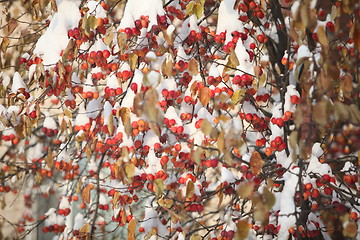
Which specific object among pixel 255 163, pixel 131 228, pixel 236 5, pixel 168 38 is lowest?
pixel 131 228

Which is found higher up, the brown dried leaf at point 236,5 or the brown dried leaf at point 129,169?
the brown dried leaf at point 236,5

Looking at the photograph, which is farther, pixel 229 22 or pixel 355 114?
pixel 229 22

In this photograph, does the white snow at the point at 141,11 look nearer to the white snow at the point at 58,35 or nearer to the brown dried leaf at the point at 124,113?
the white snow at the point at 58,35

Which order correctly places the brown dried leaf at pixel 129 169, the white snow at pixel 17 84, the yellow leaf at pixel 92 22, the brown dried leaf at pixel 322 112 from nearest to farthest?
the brown dried leaf at pixel 322 112, the brown dried leaf at pixel 129 169, the yellow leaf at pixel 92 22, the white snow at pixel 17 84

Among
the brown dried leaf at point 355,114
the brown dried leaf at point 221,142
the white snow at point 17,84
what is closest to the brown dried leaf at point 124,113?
the brown dried leaf at point 221,142

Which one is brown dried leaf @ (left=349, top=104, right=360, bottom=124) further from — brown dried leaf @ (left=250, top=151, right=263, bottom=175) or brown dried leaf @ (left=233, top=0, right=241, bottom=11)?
brown dried leaf @ (left=233, top=0, right=241, bottom=11)

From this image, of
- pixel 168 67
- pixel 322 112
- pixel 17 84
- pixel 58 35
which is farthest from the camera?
pixel 17 84

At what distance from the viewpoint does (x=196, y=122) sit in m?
2.21

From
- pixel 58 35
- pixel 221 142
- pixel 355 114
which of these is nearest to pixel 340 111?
pixel 355 114

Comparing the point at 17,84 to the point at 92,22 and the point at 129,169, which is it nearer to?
the point at 92,22

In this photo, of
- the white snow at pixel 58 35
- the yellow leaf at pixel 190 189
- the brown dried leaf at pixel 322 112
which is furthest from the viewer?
the white snow at pixel 58 35

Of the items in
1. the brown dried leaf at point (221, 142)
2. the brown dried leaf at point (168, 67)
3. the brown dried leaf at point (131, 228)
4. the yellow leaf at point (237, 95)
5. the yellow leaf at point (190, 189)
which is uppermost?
the brown dried leaf at point (168, 67)

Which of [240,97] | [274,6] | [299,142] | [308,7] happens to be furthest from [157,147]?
[274,6]

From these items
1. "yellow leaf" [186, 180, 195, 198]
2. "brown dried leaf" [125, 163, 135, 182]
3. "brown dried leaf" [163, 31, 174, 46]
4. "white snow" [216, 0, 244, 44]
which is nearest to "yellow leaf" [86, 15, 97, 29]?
"brown dried leaf" [163, 31, 174, 46]
